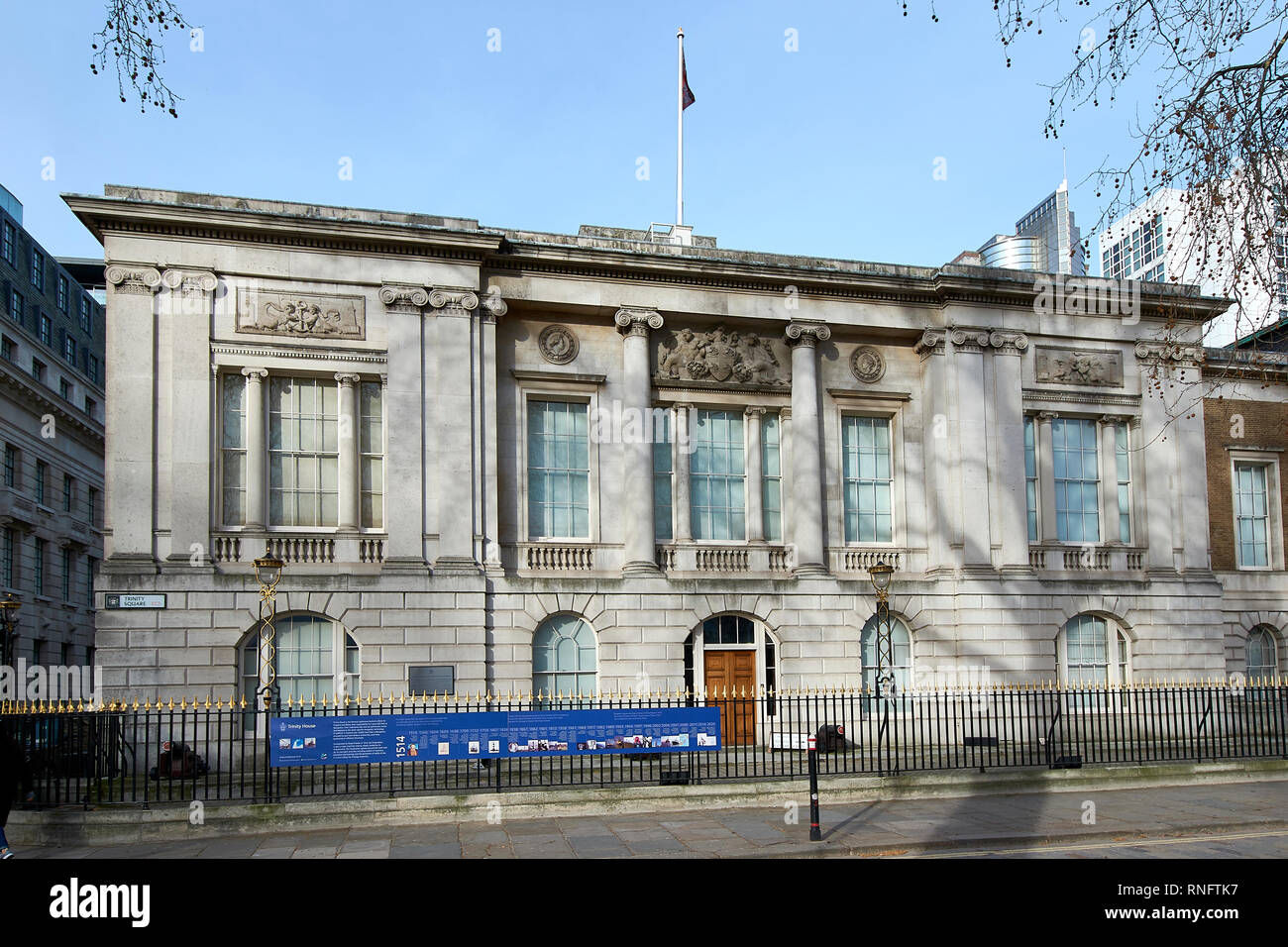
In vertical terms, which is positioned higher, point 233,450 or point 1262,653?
point 233,450

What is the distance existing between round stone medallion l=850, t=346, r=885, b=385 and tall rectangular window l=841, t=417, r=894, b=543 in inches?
44.3

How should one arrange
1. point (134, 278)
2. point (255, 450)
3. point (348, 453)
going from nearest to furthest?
point (134, 278), point (255, 450), point (348, 453)

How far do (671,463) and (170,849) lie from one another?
15791 mm

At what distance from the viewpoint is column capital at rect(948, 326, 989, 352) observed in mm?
29562

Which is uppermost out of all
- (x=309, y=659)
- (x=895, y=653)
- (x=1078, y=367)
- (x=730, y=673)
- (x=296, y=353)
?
(x=1078, y=367)

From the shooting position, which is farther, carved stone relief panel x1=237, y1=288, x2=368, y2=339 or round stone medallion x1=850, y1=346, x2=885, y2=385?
round stone medallion x1=850, y1=346, x2=885, y2=385

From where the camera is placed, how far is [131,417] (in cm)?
2405

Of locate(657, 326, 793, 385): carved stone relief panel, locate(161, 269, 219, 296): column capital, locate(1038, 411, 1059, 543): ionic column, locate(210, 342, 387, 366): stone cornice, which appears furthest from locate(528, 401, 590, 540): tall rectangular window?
locate(1038, 411, 1059, 543): ionic column

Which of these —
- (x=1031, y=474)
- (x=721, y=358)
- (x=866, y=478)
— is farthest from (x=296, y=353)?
(x=1031, y=474)

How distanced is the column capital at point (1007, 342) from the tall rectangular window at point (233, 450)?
1881cm

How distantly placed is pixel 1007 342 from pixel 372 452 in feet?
Result: 55.0

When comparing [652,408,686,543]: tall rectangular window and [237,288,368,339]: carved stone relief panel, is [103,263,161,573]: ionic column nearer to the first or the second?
[237,288,368,339]: carved stone relief panel

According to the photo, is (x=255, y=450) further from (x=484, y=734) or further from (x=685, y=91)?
(x=685, y=91)

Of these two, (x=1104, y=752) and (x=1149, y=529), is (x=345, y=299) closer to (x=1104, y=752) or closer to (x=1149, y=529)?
(x=1104, y=752)
